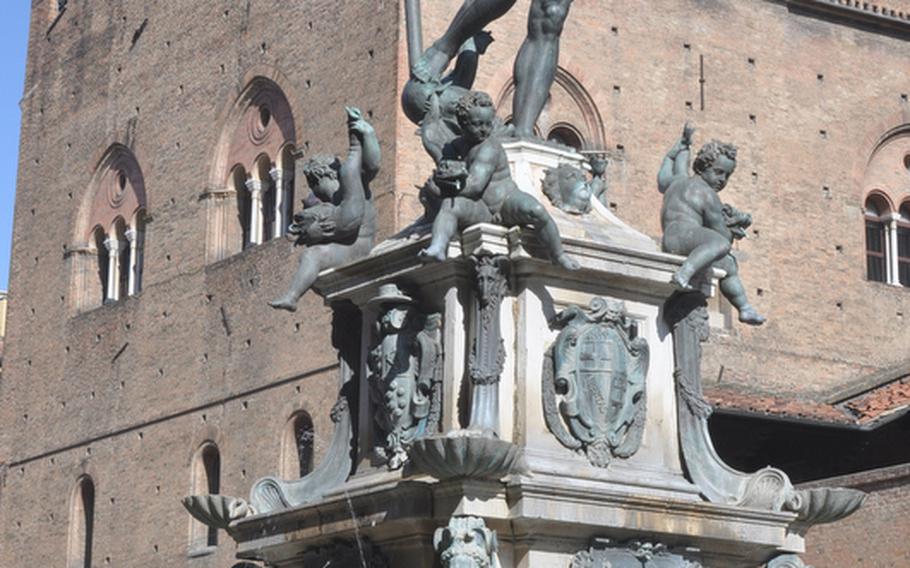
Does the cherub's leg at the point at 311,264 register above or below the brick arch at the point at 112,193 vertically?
below

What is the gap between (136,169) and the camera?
27.0m

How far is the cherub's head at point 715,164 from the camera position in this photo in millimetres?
7508

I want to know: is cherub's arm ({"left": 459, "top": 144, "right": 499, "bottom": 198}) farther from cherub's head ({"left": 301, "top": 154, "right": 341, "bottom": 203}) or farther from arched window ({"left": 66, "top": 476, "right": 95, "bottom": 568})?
arched window ({"left": 66, "top": 476, "right": 95, "bottom": 568})

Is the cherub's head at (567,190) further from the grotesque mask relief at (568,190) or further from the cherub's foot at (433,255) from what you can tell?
the cherub's foot at (433,255)

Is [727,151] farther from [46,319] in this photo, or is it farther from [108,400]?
[46,319]

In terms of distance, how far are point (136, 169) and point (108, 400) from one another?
310 cm

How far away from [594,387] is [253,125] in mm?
18356

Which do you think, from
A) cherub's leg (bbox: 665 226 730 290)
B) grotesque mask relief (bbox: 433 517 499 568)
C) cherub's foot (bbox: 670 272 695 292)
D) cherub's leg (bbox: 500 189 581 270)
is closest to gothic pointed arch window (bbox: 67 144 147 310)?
cherub's leg (bbox: 665 226 730 290)

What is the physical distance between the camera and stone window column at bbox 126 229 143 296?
26812 mm

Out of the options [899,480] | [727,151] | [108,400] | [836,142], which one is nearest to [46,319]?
[108,400]

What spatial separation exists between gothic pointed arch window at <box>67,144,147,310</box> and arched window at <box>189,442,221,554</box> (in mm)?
2966

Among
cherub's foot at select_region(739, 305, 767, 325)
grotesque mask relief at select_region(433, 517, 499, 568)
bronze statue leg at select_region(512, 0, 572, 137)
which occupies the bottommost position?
grotesque mask relief at select_region(433, 517, 499, 568)

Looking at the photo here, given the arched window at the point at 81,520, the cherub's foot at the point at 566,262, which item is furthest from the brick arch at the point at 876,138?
the cherub's foot at the point at 566,262

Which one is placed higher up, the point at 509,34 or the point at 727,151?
the point at 509,34
